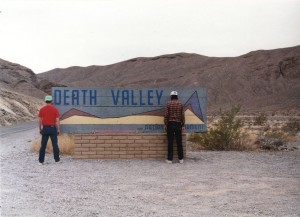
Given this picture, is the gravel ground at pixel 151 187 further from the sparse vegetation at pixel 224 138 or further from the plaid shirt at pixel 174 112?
the sparse vegetation at pixel 224 138

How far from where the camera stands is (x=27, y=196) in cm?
830

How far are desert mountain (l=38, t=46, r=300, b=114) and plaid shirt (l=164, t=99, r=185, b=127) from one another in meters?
67.6

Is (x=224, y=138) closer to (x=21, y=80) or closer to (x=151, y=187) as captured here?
(x=151, y=187)

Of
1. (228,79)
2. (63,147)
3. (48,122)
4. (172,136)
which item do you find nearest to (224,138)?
(172,136)

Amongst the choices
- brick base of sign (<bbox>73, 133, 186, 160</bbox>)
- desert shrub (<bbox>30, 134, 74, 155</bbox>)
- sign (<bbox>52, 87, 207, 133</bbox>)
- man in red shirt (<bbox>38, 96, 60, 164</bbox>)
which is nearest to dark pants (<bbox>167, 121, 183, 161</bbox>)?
brick base of sign (<bbox>73, 133, 186, 160</bbox>)

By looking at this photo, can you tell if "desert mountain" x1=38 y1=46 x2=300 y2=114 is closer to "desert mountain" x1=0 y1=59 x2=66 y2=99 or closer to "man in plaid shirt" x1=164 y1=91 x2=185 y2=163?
"desert mountain" x1=0 y1=59 x2=66 y2=99

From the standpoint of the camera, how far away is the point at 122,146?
570 inches

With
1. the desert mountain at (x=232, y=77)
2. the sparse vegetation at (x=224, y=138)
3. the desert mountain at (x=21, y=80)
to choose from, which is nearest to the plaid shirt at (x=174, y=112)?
the sparse vegetation at (x=224, y=138)

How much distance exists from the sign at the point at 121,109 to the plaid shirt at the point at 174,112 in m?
1.14

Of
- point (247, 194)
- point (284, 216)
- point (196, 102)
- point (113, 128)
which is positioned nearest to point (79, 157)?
point (113, 128)

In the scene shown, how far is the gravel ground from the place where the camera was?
24.3 feet

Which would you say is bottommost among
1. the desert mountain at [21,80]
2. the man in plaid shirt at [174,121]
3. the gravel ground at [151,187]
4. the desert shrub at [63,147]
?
the gravel ground at [151,187]

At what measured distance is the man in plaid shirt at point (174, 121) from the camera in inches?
534

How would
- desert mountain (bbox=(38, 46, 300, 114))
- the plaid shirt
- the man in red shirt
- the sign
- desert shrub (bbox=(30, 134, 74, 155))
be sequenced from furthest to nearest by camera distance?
desert mountain (bbox=(38, 46, 300, 114)), desert shrub (bbox=(30, 134, 74, 155)), the sign, the plaid shirt, the man in red shirt
